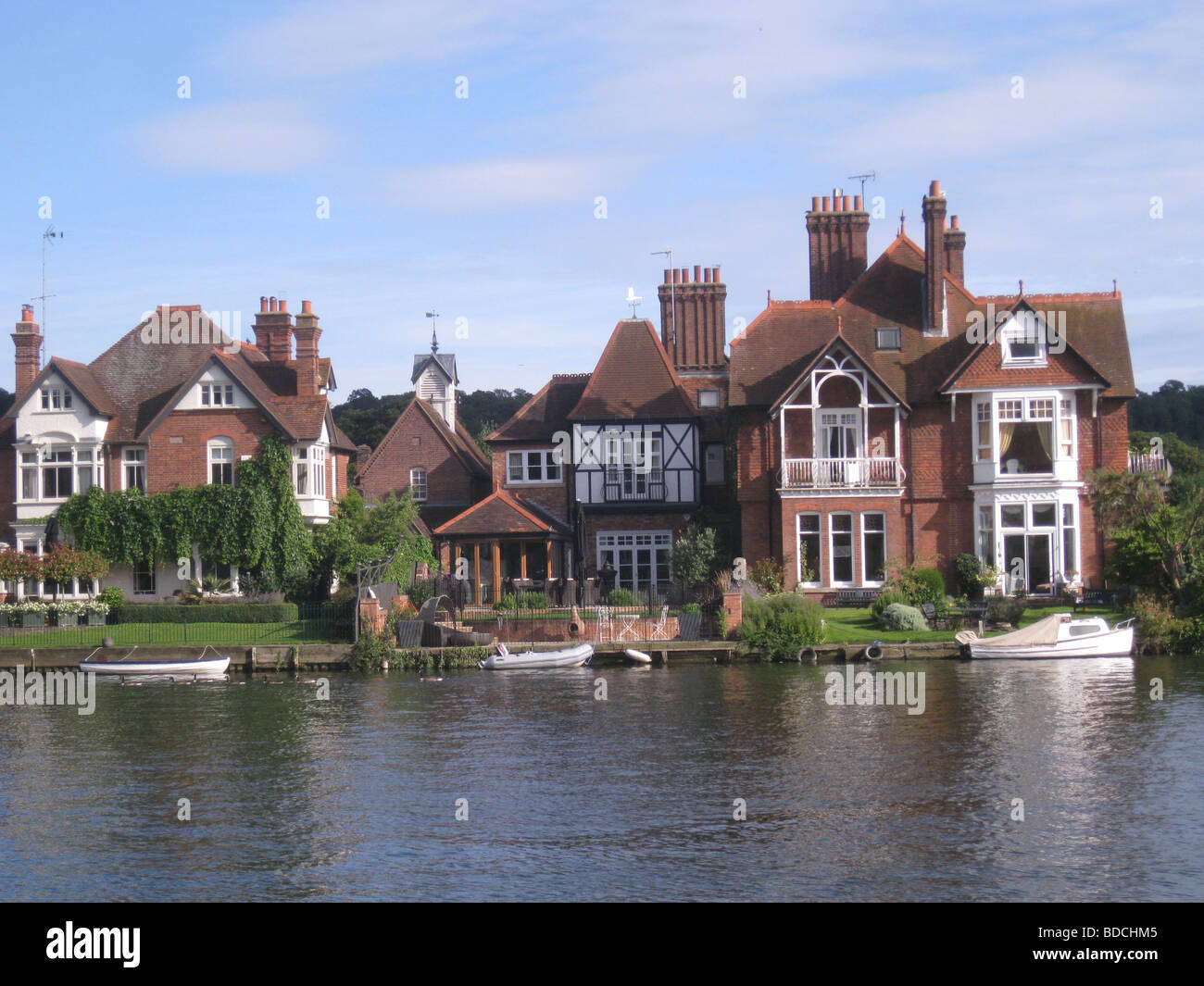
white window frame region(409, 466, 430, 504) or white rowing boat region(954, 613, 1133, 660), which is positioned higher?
white window frame region(409, 466, 430, 504)

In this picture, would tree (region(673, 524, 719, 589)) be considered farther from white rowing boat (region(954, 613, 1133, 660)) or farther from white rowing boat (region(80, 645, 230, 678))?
white rowing boat (region(80, 645, 230, 678))

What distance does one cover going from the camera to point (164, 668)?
36.0 metres

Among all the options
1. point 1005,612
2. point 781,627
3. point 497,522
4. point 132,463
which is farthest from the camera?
point 132,463

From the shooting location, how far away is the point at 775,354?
45.1 m

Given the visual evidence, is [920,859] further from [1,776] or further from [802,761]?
[1,776]

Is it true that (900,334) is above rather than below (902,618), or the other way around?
above

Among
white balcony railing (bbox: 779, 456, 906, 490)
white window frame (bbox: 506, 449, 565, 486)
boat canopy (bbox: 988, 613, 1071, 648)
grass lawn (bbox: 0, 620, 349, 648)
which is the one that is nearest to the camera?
boat canopy (bbox: 988, 613, 1071, 648)

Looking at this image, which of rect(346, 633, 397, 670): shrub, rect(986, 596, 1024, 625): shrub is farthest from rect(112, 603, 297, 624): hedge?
rect(986, 596, 1024, 625): shrub

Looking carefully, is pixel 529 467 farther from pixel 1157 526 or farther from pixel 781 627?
pixel 1157 526

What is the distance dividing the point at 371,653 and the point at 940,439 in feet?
65.5

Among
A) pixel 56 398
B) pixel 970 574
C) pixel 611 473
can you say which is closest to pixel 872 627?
pixel 970 574

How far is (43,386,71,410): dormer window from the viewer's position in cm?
4631

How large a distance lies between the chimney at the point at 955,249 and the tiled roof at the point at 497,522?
680 inches

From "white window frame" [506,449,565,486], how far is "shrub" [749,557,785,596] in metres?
10.6
